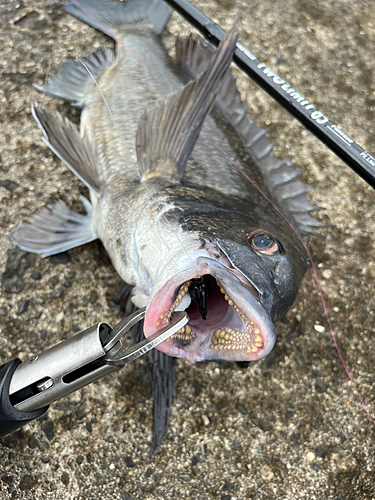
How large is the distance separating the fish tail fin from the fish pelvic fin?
0.67 feet

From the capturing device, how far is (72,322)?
208cm

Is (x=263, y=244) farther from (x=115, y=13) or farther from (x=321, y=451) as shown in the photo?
(x=115, y=13)

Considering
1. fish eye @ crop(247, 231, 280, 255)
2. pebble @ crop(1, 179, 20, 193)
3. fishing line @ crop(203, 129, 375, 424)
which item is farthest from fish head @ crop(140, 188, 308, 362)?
pebble @ crop(1, 179, 20, 193)

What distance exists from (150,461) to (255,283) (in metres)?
1.01

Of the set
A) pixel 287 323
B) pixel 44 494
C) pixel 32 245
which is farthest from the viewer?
pixel 287 323

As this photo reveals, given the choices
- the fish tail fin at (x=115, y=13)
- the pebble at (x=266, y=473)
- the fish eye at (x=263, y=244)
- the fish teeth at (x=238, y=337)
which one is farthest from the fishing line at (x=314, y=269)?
the fish tail fin at (x=115, y=13)

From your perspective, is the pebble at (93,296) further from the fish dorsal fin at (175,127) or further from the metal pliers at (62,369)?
the metal pliers at (62,369)

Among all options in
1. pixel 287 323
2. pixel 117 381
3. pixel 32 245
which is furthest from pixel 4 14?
pixel 287 323

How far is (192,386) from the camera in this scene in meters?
2.07

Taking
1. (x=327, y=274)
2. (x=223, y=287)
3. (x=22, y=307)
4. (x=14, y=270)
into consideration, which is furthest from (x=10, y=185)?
(x=327, y=274)

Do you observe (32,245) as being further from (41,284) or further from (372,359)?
(372,359)

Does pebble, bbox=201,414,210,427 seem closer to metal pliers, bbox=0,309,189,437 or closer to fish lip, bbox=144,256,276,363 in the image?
fish lip, bbox=144,256,276,363

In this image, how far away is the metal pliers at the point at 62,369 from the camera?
118 centimetres

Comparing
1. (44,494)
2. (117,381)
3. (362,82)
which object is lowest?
(44,494)
